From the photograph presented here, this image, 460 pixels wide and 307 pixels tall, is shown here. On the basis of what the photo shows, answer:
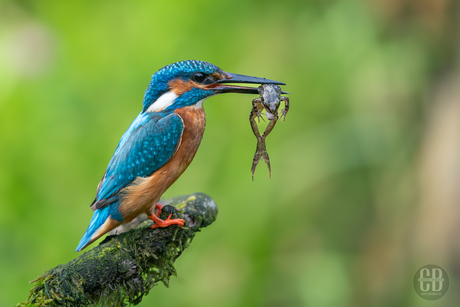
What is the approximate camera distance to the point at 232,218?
12.4ft

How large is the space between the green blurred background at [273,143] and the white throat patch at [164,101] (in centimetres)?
172

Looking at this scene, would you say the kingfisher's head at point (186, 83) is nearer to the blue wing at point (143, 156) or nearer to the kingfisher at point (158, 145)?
the kingfisher at point (158, 145)

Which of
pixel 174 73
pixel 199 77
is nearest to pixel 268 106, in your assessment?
pixel 199 77

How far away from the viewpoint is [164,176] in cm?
211

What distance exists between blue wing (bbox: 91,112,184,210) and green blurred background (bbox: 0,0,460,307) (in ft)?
5.74

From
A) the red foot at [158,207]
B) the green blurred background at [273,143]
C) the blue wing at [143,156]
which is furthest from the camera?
the green blurred background at [273,143]

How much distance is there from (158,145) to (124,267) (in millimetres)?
588

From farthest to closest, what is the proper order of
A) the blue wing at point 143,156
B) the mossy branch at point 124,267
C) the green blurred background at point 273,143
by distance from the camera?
the green blurred background at point 273,143
the blue wing at point 143,156
the mossy branch at point 124,267

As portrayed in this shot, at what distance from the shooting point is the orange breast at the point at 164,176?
2.06 metres

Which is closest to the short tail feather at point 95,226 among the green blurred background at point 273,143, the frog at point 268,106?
the frog at point 268,106

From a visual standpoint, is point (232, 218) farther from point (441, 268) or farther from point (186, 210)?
point (441, 268)

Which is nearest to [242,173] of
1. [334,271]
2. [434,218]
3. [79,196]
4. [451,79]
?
[334,271]

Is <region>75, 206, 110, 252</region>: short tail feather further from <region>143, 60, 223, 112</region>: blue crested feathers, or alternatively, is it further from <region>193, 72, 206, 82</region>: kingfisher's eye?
<region>193, 72, 206, 82</region>: kingfisher's eye

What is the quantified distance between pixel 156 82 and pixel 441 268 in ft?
10.0
